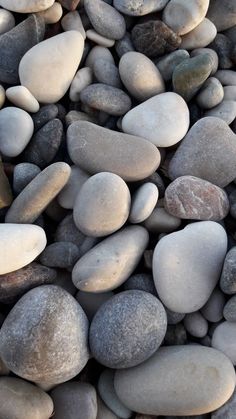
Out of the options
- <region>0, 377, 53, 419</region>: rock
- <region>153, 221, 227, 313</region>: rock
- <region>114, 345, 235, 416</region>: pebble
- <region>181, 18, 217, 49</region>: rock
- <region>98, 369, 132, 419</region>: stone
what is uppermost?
<region>181, 18, 217, 49</region>: rock

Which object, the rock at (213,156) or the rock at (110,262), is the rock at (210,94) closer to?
the rock at (213,156)

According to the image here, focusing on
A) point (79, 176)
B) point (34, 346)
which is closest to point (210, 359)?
point (34, 346)

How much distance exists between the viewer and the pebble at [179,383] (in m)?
0.84

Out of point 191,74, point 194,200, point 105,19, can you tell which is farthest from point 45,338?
point 105,19

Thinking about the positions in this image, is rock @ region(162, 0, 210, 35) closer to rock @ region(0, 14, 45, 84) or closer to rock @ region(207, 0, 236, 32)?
rock @ region(207, 0, 236, 32)

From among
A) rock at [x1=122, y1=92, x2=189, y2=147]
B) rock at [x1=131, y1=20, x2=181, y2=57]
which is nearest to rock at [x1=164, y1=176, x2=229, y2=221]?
rock at [x1=122, y1=92, x2=189, y2=147]

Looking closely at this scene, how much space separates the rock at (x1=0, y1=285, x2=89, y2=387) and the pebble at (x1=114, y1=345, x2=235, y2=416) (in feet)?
0.34

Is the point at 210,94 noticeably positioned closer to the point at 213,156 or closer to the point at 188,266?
the point at 213,156

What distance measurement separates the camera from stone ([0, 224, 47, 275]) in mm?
873

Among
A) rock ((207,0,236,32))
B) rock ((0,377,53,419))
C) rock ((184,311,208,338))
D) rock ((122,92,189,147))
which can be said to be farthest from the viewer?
rock ((207,0,236,32))

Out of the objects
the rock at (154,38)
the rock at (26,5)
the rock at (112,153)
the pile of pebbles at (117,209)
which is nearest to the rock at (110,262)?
the pile of pebbles at (117,209)

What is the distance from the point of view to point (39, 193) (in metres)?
0.92

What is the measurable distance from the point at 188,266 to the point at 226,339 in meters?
0.15

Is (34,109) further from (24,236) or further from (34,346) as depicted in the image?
(34,346)
